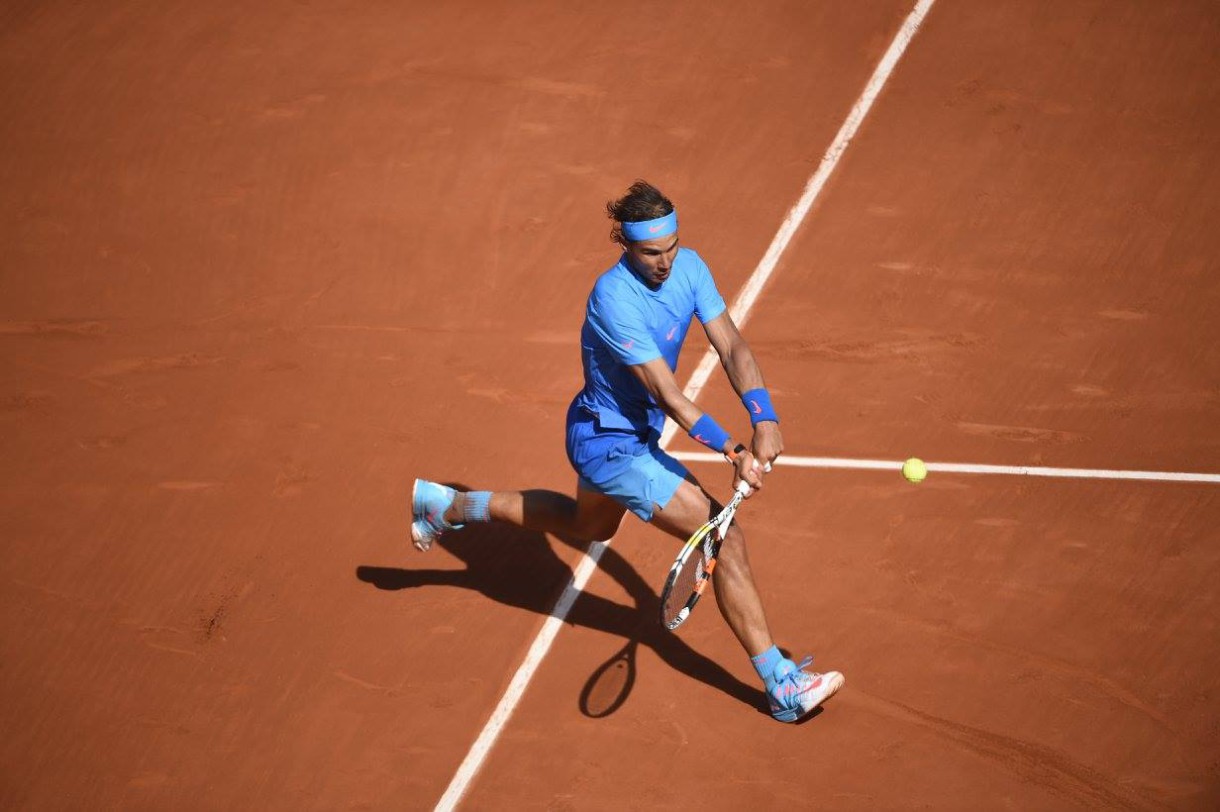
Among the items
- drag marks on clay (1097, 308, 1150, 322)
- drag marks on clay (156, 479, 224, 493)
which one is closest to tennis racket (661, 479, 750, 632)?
drag marks on clay (156, 479, 224, 493)

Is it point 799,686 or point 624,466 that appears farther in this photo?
point 799,686

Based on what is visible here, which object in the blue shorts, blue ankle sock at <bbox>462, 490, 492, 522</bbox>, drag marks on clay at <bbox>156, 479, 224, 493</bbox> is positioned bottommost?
drag marks on clay at <bbox>156, 479, 224, 493</bbox>

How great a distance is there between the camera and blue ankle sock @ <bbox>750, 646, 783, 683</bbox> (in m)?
5.01

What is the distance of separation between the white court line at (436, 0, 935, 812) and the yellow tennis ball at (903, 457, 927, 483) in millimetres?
1310

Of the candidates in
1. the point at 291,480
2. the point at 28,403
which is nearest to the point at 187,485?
the point at 291,480

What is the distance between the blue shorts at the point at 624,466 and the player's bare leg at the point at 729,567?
6cm

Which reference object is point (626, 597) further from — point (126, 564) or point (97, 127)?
point (97, 127)

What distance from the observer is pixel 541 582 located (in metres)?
6.02

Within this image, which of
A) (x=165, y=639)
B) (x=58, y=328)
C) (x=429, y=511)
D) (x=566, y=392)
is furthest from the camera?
(x=58, y=328)

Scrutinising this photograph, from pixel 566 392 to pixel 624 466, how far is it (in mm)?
2017

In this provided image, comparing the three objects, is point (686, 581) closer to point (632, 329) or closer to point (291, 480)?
point (632, 329)

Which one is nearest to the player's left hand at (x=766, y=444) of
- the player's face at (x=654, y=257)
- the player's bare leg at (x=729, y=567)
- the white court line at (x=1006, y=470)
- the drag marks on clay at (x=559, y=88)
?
the player's bare leg at (x=729, y=567)

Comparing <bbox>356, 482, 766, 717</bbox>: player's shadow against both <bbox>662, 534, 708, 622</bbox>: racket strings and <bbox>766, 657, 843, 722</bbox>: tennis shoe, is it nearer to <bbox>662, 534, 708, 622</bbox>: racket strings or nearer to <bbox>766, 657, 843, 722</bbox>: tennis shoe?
<bbox>766, 657, 843, 722</bbox>: tennis shoe

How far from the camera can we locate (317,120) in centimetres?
845
